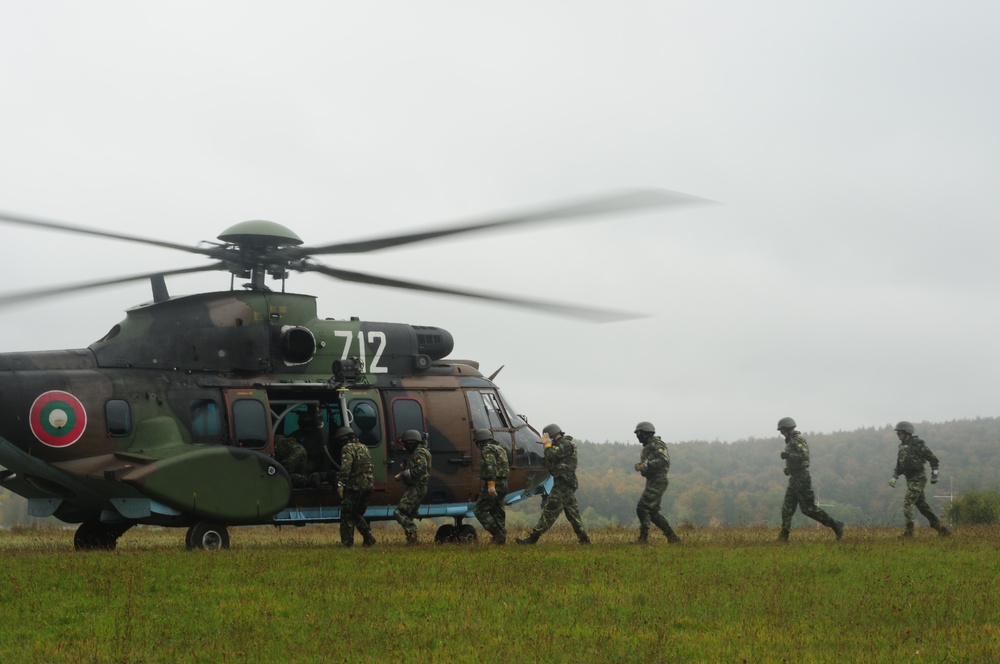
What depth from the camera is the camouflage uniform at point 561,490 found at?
18094 mm

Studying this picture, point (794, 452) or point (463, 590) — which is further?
point (794, 452)

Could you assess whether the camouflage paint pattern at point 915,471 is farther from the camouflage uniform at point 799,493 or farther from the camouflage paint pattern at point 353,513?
the camouflage paint pattern at point 353,513

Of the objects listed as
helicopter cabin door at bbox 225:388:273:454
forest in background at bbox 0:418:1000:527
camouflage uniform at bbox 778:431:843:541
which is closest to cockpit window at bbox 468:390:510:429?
helicopter cabin door at bbox 225:388:273:454

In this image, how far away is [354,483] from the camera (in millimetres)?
17266

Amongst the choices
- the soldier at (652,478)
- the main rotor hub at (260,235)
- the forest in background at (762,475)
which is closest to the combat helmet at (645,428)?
the soldier at (652,478)

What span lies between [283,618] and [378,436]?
8106 mm

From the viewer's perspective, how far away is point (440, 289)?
55.3 ft

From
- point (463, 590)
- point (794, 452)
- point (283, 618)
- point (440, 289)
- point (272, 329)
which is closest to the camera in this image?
point (283, 618)

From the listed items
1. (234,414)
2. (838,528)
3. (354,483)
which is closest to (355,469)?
(354,483)

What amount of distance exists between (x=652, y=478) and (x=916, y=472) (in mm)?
5234

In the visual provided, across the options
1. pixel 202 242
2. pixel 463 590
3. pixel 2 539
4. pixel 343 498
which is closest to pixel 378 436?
pixel 343 498

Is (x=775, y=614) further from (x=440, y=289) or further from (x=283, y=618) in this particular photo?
(x=440, y=289)

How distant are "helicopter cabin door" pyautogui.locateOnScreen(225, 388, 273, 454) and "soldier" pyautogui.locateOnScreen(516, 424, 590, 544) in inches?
174

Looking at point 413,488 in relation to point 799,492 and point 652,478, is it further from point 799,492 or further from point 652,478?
point 799,492
